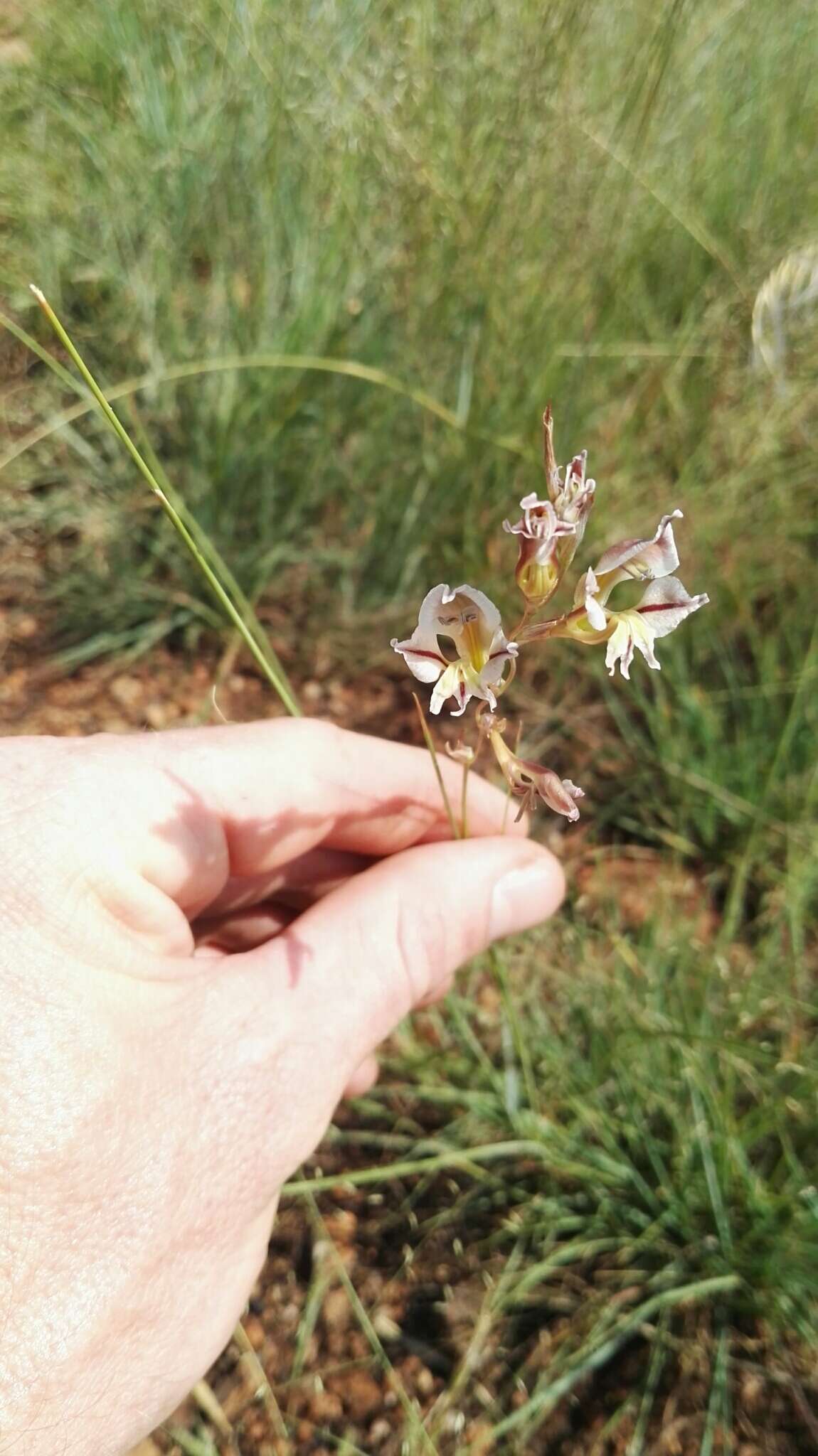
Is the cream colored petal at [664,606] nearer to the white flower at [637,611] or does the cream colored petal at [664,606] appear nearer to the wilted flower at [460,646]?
the white flower at [637,611]

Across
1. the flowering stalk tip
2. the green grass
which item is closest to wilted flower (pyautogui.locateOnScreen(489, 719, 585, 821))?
the flowering stalk tip

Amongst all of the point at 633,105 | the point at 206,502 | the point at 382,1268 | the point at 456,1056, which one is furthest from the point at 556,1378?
the point at 633,105

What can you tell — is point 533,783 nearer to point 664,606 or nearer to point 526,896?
point 664,606

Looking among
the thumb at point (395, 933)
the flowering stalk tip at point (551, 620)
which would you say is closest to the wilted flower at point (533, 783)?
the flowering stalk tip at point (551, 620)

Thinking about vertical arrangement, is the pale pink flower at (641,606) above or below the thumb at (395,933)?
above

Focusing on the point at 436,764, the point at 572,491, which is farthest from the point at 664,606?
the point at 436,764

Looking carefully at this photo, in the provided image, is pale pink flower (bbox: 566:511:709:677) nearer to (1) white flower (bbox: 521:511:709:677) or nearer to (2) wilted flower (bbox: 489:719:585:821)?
(1) white flower (bbox: 521:511:709:677)

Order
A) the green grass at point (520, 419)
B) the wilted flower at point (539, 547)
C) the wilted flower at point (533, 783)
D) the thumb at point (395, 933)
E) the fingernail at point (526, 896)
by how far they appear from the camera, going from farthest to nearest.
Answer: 1. the green grass at point (520, 419)
2. the fingernail at point (526, 896)
3. the thumb at point (395, 933)
4. the wilted flower at point (533, 783)
5. the wilted flower at point (539, 547)

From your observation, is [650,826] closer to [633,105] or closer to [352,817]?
[352,817]
